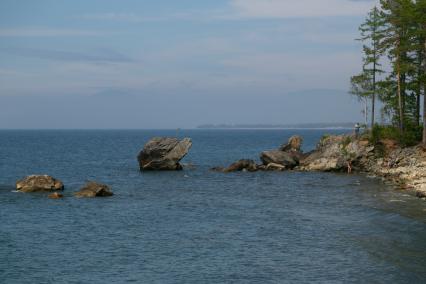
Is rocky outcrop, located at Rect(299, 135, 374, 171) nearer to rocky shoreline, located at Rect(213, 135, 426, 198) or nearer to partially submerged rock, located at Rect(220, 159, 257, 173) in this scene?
rocky shoreline, located at Rect(213, 135, 426, 198)

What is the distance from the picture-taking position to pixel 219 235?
38781mm

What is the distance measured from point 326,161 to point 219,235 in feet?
136

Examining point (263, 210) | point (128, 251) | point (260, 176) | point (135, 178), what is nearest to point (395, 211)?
point (263, 210)

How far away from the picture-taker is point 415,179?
59188 mm

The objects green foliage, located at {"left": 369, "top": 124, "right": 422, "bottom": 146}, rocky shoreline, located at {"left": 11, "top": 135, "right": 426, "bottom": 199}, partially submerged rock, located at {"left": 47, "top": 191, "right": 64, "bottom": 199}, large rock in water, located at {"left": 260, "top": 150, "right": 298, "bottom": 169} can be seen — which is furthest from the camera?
large rock in water, located at {"left": 260, "top": 150, "right": 298, "bottom": 169}

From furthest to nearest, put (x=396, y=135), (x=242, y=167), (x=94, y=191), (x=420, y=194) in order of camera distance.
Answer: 1. (x=242, y=167)
2. (x=396, y=135)
3. (x=94, y=191)
4. (x=420, y=194)

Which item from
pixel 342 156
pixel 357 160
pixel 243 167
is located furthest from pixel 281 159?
pixel 357 160

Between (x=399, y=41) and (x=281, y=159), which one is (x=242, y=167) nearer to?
(x=281, y=159)

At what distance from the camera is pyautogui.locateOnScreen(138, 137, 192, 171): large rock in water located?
7988cm

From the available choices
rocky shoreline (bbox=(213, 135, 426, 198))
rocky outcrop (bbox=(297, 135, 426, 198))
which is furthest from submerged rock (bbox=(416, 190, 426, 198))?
rocky outcrop (bbox=(297, 135, 426, 198))

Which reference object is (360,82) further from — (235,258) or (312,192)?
(235,258)

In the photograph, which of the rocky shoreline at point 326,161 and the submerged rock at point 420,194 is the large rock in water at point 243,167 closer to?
the rocky shoreline at point 326,161

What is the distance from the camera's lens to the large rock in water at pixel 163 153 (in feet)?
262

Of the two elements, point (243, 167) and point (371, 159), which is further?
point (243, 167)
